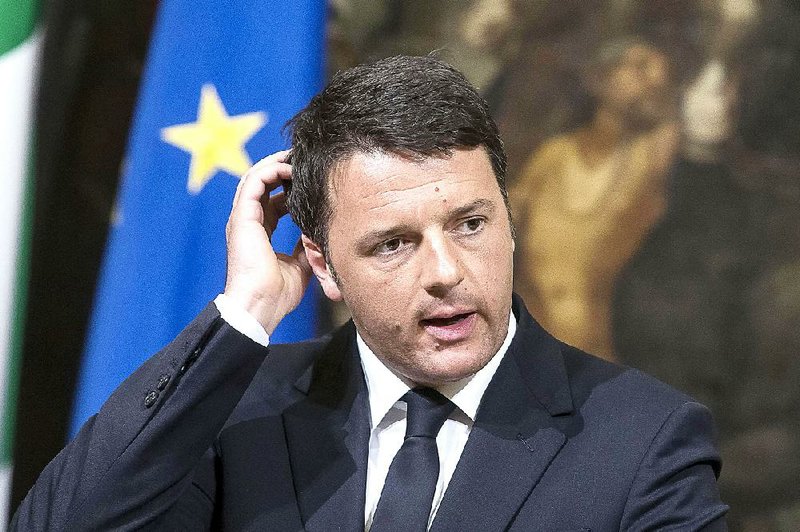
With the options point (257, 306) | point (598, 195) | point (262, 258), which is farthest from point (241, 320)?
point (598, 195)

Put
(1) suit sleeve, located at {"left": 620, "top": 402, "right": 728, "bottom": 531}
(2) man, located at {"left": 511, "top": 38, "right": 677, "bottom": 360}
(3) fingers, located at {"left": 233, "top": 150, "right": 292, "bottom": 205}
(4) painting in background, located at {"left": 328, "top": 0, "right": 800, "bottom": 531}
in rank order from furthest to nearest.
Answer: (2) man, located at {"left": 511, "top": 38, "right": 677, "bottom": 360} < (4) painting in background, located at {"left": 328, "top": 0, "right": 800, "bottom": 531} < (3) fingers, located at {"left": 233, "top": 150, "right": 292, "bottom": 205} < (1) suit sleeve, located at {"left": 620, "top": 402, "right": 728, "bottom": 531}

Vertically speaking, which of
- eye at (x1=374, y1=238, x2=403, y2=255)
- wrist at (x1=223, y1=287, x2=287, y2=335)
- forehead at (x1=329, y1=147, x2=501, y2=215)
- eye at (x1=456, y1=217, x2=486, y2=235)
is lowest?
wrist at (x1=223, y1=287, x2=287, y2=335)

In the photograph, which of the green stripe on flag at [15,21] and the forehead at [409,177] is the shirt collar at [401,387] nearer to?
the forehead at [409,177]

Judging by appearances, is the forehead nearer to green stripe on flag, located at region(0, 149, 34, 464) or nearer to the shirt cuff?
the shirt cuff

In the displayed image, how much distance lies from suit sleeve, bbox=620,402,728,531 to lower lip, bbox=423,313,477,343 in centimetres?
46

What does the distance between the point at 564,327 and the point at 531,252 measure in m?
0.32

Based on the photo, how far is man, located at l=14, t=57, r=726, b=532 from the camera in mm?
2254

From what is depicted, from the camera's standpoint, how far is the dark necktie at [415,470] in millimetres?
2268

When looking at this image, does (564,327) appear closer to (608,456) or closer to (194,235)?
(194,235)

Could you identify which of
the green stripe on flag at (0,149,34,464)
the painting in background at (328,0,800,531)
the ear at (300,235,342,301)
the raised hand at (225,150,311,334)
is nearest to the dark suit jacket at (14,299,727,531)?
the raised hand at (225,150,311,334)

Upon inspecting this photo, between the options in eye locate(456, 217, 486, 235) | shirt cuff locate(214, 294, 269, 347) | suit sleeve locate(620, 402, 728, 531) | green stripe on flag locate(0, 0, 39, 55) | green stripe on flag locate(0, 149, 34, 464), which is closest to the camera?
suit sleeve locate(620, 402, 728, 531)

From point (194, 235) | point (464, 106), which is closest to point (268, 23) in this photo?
point (194, 235)

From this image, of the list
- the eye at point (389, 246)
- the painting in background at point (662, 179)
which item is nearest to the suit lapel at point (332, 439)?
the eye at point (389, 246)

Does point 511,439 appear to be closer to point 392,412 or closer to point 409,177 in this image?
point 392,412
